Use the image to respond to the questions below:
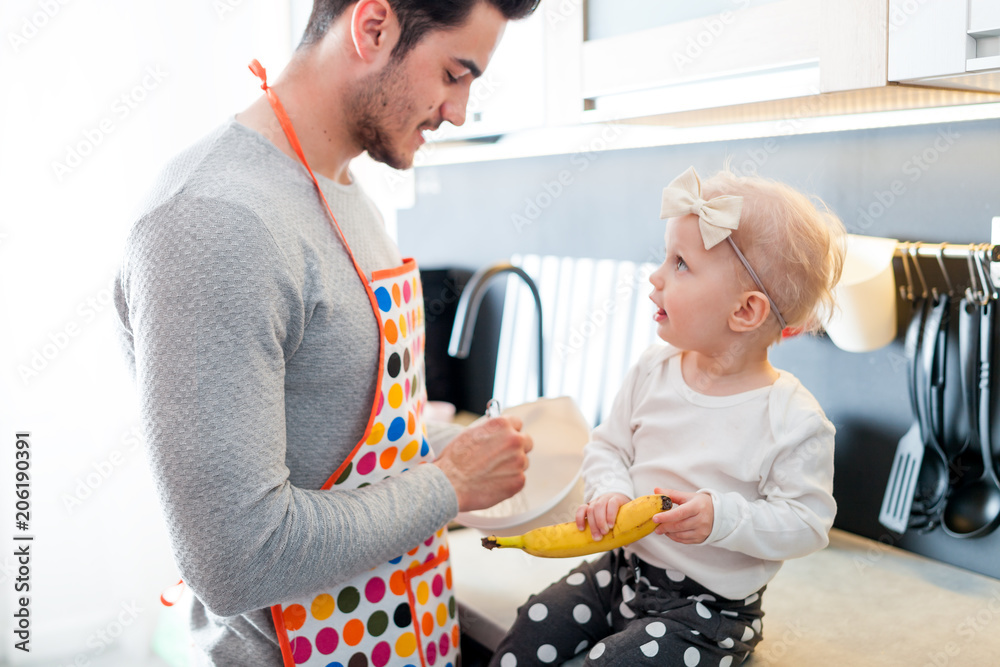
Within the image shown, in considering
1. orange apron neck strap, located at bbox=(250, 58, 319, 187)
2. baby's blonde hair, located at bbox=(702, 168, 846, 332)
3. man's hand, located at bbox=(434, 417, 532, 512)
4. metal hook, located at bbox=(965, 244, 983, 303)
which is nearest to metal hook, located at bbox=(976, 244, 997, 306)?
metal hook, located at bbox=(965, 244, 983, 303)

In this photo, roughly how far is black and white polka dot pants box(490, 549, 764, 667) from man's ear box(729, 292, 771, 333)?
0.30 metres

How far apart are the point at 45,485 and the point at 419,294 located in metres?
1.48

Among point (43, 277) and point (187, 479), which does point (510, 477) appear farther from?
point (43, 277)

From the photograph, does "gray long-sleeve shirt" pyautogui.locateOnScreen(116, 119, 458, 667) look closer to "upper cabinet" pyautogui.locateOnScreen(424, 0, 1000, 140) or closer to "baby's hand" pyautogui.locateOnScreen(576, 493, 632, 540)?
"baby's hand" pyautogui.locateOnScreen(576, 493, 632, 540)

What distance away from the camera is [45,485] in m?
2.00

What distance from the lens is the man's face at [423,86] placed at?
91 centimetres

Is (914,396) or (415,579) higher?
(914,396)

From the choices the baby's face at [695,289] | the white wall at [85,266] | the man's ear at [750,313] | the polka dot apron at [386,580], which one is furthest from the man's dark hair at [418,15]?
the white wall at [85,266]

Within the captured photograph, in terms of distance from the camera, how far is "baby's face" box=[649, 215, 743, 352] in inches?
35.5

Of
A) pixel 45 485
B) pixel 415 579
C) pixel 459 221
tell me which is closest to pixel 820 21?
pixel 415 579

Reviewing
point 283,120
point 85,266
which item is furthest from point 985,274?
point 85,266

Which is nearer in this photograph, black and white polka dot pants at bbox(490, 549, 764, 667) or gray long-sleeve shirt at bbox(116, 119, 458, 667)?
gray long-sleeve shirt at bbox(116, 119, 458, 667)

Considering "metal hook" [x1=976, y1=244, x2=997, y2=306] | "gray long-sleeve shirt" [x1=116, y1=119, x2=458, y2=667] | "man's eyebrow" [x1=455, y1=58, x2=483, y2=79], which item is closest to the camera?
"gray long-sleeve shirt" [x1=116, y1=119, x2=458, y2=667]

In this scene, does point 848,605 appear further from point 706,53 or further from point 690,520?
point 706,53
